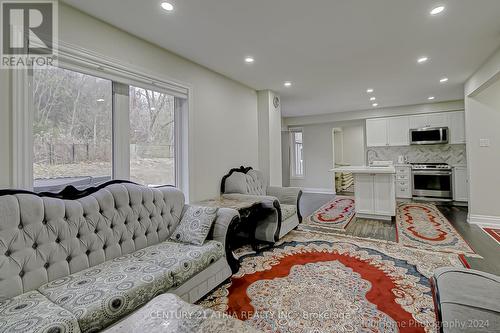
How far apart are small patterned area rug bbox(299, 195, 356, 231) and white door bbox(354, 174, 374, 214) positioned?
0.29 meters

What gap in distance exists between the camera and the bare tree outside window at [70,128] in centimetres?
207

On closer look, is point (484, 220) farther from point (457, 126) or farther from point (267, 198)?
point (267, 198)

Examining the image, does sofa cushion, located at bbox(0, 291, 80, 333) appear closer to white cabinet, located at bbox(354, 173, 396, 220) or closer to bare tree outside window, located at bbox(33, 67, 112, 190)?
bare tree outside window, located at bbox(33, 67, 112, 190)

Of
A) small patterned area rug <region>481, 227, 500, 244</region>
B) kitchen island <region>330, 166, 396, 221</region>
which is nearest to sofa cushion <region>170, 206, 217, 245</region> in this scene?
kitchen island <region>330, 166, 396, 221</region>

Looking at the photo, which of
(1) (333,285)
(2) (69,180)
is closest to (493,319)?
(1) (333,285)

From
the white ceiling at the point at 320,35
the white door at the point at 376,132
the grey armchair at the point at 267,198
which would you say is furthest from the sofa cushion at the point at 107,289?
the white door at the point at 376,132

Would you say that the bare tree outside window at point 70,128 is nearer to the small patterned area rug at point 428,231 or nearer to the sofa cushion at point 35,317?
the sofa cushion at point 35,317

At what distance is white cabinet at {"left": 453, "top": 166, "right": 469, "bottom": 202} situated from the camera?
19.1 ft

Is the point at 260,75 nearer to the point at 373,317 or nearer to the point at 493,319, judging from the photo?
the point at 373,317

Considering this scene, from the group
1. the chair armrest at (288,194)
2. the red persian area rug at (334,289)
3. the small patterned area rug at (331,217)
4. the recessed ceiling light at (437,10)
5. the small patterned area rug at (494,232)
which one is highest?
the recessed ceiling light at (437,10)

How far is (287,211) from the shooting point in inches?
143

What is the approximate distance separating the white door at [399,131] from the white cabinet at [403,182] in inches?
26.7

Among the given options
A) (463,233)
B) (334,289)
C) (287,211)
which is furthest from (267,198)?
(463,233)

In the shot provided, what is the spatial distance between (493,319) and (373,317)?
2.97 ft
